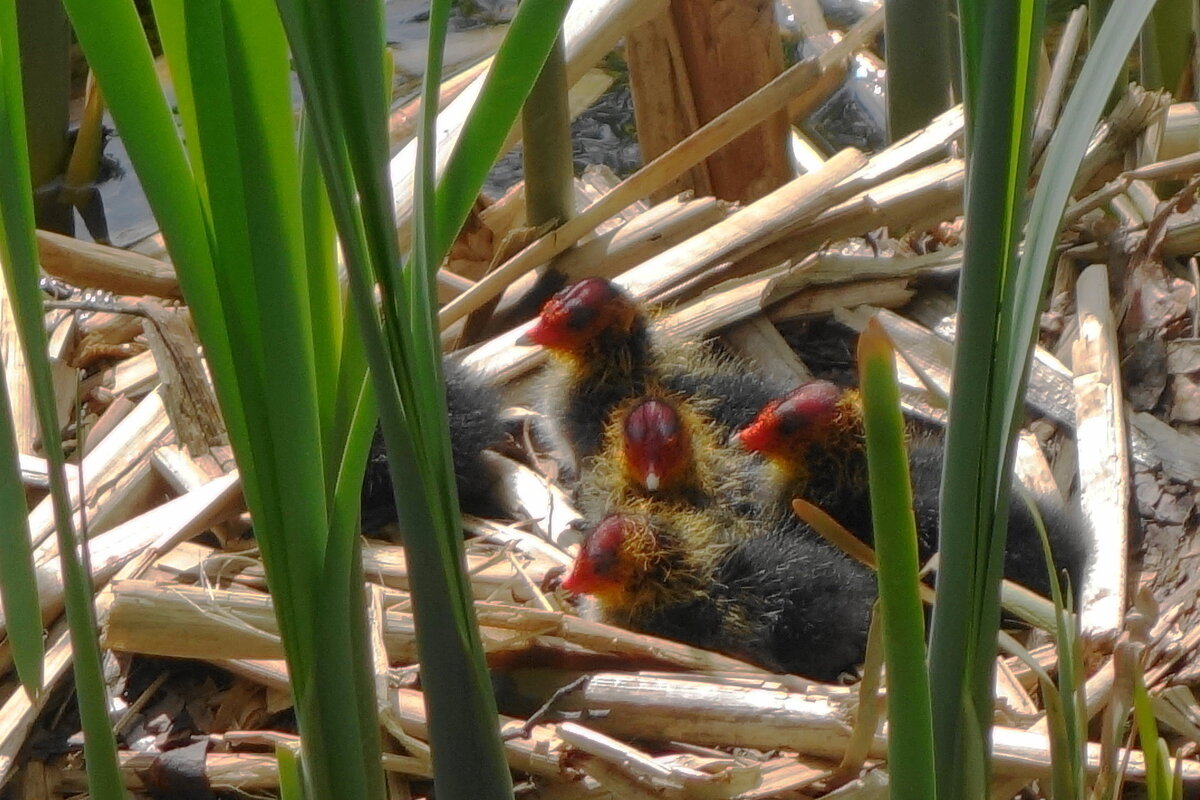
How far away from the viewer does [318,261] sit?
728 millimetres

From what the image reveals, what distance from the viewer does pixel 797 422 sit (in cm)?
189

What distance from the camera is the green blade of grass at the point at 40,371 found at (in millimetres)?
711

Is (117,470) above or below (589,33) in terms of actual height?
below

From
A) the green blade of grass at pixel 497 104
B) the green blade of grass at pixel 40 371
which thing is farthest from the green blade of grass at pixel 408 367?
the green blade of grass at pixel 40 371

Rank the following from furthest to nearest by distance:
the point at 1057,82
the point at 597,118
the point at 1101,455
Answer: the point at 597,118 < the point at 1101,455 < the point at 1057,82

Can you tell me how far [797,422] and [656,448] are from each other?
0.20m

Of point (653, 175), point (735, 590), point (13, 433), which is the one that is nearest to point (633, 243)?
point (653, 175)

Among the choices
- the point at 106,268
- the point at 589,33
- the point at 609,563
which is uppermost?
the point at 589,33

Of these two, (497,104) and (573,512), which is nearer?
(497,104)

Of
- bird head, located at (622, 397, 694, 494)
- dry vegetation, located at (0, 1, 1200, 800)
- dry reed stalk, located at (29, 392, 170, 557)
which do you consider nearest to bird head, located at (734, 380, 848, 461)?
bird head, located at (622, 397, 694, 494)

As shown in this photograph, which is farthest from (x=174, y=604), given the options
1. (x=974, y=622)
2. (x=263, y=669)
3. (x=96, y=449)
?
(x=974, y=622)

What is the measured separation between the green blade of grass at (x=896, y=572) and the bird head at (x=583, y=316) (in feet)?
4.80

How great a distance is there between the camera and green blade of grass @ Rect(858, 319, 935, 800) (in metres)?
0.55

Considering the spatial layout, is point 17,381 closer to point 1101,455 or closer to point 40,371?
point 40,371
